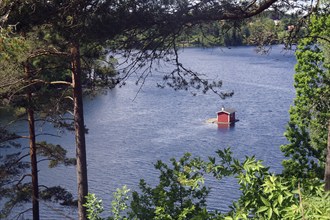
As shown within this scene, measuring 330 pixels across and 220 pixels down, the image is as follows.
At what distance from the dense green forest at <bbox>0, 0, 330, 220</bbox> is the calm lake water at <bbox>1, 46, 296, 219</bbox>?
3253 millimetres

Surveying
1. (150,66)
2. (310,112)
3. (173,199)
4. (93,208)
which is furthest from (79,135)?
(310,112)

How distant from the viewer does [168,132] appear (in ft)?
63.9

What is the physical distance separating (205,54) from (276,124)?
24.0 meters

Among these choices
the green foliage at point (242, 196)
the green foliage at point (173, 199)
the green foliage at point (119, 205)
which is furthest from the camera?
the green foliage at point (119, 205)

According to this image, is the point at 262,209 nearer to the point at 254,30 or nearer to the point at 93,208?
the point at 93,208

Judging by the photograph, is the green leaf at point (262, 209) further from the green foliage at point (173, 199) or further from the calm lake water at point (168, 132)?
the calm lake water at point (168, 132)

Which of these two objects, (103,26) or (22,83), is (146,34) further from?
(22,83)

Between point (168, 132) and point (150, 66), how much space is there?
1347 centimetres

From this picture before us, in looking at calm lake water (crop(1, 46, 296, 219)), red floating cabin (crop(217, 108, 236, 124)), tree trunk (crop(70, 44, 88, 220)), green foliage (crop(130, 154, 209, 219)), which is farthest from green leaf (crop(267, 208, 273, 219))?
red floating cabin (crop(217, 108, 236, 124))

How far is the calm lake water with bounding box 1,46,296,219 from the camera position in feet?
49.0

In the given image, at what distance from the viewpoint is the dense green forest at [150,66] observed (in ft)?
9.46

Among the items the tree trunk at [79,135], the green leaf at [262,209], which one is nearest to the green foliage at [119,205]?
the green leaf at [262,209]

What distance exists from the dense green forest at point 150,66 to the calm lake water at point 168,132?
10.7 feet

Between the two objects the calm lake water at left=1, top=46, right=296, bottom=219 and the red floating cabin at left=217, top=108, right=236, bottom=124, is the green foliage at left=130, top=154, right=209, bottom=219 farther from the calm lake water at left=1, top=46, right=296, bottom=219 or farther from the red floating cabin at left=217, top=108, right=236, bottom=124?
the red floating cabin at left=217, top=108, right=236, bottom=124
